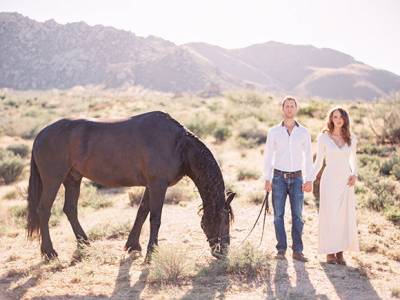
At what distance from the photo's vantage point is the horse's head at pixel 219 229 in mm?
5582

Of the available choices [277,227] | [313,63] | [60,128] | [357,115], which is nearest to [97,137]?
[60,128]

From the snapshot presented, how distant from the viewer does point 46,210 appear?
616 centimetres

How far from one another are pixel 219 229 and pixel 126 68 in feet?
251

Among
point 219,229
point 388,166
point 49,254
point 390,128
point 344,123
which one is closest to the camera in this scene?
point 219,229

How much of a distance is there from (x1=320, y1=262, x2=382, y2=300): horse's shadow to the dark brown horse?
1455 mm

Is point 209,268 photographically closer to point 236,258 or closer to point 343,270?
point 236,258

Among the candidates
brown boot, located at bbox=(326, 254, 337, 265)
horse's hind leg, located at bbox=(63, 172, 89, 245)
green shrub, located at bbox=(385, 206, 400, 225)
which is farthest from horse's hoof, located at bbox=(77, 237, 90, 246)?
green shrub, located at bbox=(385, 206, 400, 225)

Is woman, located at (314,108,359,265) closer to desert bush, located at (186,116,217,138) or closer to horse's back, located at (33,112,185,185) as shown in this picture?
horse's back, located at (33,112,185,185)

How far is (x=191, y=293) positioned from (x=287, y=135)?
2.48 meters

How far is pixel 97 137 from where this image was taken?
237 inches

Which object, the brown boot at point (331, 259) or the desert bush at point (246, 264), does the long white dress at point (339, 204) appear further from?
the desert bush at point (246, 264)

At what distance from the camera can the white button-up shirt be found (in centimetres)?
580

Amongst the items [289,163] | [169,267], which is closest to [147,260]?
[169,267]

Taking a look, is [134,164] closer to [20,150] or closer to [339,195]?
[339,195]
